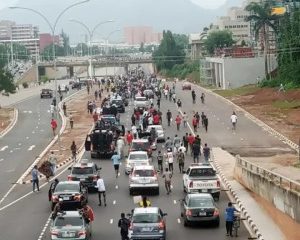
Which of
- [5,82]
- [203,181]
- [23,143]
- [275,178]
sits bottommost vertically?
[23,143]

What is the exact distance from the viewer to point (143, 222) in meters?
23.9

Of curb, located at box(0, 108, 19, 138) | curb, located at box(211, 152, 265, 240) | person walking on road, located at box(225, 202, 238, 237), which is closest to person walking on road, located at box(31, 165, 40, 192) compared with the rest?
curb, located at box(211, 152, 265, 240)

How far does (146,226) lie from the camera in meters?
23.7

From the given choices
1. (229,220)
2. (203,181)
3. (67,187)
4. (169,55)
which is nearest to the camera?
(229,220)

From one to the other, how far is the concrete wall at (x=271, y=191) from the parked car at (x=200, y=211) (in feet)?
7.75

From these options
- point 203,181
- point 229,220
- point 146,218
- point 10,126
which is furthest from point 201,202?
point 10,126

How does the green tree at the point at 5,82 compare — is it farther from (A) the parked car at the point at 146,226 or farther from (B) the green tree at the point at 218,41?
(A) the parked car at the point at 146,226

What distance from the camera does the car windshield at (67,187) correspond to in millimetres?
29406

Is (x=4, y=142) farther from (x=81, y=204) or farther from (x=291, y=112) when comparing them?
(x=81, y=204)

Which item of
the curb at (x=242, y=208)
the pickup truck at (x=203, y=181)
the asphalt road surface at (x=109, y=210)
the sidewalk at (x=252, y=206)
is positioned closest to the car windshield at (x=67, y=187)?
the asphalt road surface at (x=109, y=210)

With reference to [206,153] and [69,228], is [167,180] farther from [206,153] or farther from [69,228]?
[69,228]

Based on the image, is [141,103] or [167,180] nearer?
[167,180]

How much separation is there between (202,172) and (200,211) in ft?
20.4

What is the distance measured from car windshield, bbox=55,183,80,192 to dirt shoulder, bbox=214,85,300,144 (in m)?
23.4
